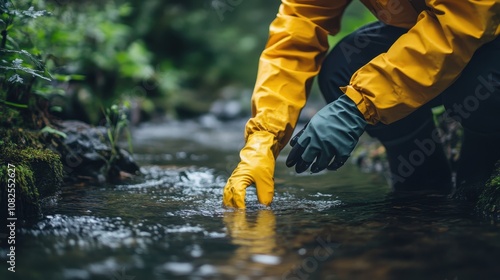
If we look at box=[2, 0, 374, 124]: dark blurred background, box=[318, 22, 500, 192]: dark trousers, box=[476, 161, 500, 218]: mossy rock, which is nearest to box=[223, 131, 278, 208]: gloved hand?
box=[318, 22, 500, 192]: dark trousers

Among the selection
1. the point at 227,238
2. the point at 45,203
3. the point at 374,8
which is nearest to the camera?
the point at 227,238

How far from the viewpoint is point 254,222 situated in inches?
87.1

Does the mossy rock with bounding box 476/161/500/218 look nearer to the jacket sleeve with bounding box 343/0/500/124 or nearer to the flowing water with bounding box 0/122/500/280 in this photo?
the flowing water with bounding box 0/122/500/280

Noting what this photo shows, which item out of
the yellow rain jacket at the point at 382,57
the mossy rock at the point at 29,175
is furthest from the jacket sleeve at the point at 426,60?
the mossy rock at the point at 29,175

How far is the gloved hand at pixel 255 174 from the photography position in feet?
8.21

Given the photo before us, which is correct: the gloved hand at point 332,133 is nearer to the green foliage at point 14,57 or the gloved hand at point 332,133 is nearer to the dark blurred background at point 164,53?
the green foliage at point 14,57

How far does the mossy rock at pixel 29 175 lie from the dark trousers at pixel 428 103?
4.98 feet

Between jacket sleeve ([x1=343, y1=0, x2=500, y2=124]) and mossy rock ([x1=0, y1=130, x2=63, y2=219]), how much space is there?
1.47m

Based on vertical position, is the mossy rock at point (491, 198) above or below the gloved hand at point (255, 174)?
below

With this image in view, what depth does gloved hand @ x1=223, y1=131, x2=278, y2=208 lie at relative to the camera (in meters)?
2.50

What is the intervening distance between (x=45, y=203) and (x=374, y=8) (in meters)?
1.92

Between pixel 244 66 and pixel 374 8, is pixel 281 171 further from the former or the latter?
pixel 244 66

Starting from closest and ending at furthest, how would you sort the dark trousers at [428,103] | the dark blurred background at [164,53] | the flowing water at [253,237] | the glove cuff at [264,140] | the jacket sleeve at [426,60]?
1. the flowing water at [253,237]
2. the jacket sleeve at [426,60]
3. the dark trousers at [428,103]
4. the glove cuff at [264,140]
5. the dark blurred background at [164,53]

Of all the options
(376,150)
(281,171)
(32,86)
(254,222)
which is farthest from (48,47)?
(254,222)
